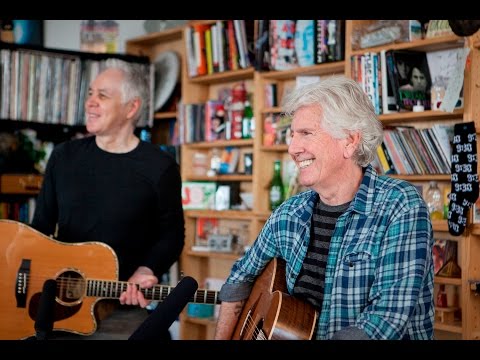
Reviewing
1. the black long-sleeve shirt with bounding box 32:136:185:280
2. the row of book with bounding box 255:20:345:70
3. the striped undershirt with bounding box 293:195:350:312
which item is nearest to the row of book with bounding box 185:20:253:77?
the row of book with bounding box 255:20:345:70

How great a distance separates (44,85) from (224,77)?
1.16 meters

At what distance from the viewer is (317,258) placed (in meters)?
1.87

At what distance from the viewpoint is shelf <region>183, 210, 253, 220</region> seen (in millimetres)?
4414

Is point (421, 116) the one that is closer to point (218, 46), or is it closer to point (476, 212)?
point (476, 212)

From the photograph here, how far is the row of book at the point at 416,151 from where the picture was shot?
343 centimetres

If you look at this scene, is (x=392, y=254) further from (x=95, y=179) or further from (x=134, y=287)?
(x=95, y=179)

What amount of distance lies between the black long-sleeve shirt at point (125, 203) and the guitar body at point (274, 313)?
2.50 ft

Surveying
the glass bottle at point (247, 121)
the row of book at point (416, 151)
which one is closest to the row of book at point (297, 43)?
the glass bottle at point (247, 121)

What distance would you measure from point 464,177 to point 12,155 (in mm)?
2874

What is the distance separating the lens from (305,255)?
1.88m

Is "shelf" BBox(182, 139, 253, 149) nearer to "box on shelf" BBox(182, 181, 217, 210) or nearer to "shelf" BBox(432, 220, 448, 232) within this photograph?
"box on shelf" BBox(182, 181, 217, 210)

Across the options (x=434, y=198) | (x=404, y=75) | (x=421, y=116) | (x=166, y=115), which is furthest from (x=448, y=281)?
(x=166, y=115)
